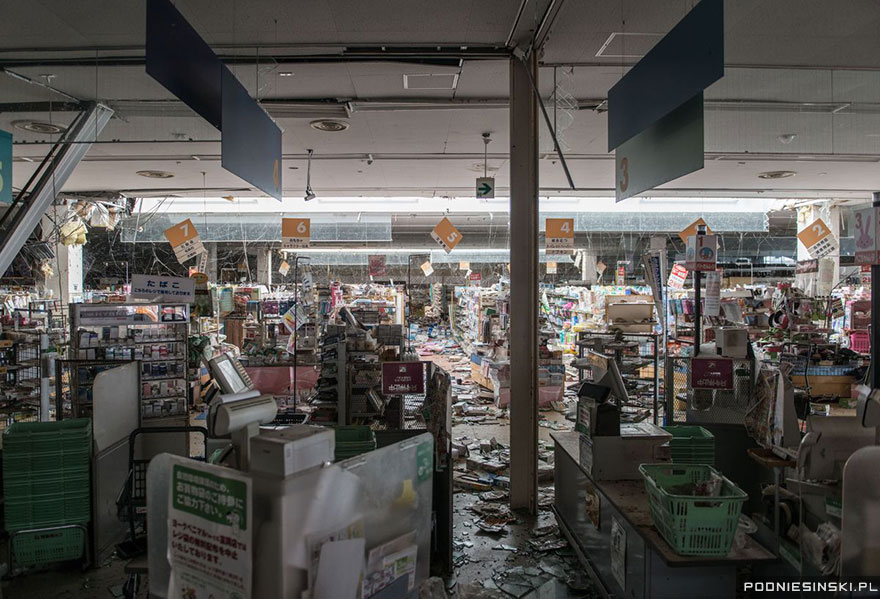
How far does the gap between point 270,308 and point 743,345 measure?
9.91 meters

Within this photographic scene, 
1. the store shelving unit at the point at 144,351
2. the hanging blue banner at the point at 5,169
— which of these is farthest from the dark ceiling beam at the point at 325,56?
the store shelving unit at the point at 144,351

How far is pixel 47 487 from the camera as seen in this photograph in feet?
12.6

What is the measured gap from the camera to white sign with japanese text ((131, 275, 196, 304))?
6.36 m

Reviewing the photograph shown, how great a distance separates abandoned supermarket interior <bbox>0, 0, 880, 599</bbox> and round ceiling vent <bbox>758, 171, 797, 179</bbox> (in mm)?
270

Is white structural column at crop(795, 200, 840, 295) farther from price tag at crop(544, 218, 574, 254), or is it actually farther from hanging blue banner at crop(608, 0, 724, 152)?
hanging blue banner at crop(608, 0, 724, 152)

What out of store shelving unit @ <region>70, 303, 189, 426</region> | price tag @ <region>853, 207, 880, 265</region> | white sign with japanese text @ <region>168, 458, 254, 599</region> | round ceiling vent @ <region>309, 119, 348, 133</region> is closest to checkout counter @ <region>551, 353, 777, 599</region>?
price tag @ <region>853, 207, 880, 265</region>

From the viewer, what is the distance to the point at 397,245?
2022 cm

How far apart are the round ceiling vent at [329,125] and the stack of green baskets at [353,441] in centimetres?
435

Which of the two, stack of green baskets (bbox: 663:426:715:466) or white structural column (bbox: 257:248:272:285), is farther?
white structural column (bbox: 257:248:272:285)

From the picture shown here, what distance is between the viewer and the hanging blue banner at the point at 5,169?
420 centimetres

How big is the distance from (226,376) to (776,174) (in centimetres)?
1074

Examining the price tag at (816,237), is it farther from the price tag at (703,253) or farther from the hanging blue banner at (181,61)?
the hanging blue banner at (181,61)

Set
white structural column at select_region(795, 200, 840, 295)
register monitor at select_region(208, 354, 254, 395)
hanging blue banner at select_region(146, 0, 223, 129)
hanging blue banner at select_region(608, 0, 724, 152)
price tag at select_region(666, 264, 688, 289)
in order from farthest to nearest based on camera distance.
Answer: white structural column at select_region(795, 200, 840, 295), price tag at select_region(666, 264, 688, 289), hanging blue banner at select_region(146, 0, 223, 129), hanging blue banner at select_region(608, 0, 724, 152), register monitor at select_region(208, 354, 254, 395)

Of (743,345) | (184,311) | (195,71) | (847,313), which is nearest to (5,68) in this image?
(184,311)
